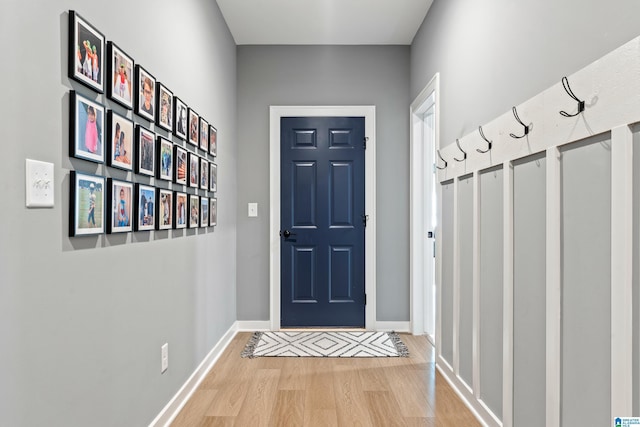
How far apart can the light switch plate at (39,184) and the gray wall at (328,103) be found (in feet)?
8.82

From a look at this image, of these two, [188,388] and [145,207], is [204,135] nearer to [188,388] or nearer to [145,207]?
[145,207]

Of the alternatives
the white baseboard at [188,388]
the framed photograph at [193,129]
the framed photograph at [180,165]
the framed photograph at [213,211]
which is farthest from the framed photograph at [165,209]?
the white baseboard at [188,388]

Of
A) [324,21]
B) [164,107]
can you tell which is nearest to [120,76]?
[164,107]

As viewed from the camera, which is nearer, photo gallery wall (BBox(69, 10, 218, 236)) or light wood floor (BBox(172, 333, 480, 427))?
photo gallery wall (BBox(69, 10, 218, 236))

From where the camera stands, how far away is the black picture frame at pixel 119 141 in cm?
151

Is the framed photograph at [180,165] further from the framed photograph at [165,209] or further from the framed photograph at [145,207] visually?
the framed photograph at [145,207]

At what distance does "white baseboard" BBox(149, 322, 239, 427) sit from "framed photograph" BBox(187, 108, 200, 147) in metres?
1.42

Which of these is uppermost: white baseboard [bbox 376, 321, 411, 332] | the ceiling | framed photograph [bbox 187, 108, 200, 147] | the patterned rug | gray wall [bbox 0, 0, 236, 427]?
the ceiling

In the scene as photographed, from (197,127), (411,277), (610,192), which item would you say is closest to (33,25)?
(197,127)

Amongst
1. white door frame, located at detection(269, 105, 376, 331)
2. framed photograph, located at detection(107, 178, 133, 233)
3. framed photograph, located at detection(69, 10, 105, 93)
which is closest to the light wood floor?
white door frame, located at detection(269, 105, 376, 331)

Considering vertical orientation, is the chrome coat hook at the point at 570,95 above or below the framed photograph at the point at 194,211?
above

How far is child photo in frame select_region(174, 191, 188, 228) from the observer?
2.25m

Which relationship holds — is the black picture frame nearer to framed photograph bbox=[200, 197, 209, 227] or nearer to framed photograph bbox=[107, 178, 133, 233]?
framed photograph bbox=[107, 178, 133, 233]

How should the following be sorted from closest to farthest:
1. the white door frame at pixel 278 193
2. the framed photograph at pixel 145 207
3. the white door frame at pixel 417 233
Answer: the framed photograph at pixel 145 207 → the white door frame at pixel 417 233 → the white door frame at pixel 278 193
